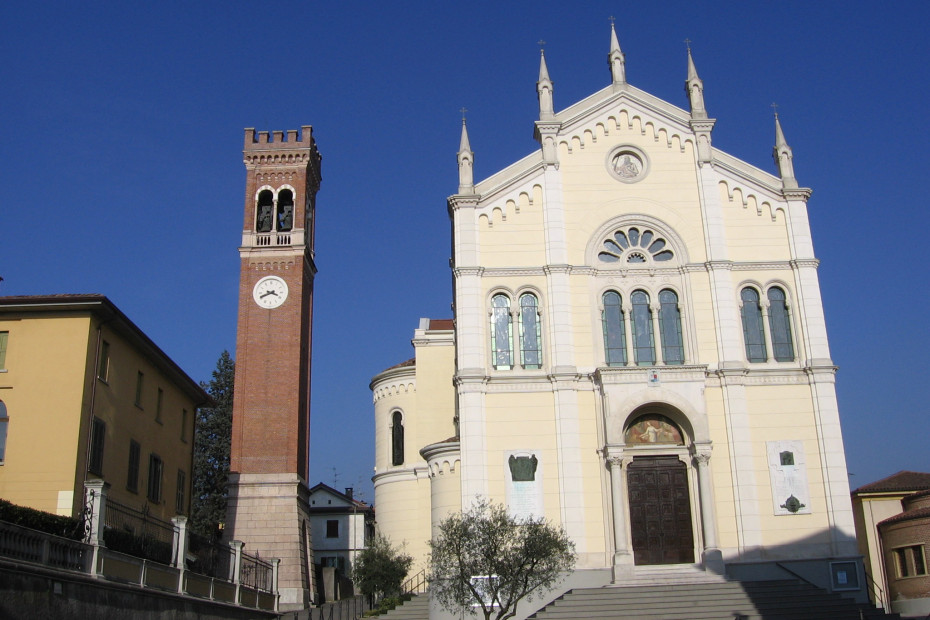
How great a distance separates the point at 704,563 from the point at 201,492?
37959 millimetres

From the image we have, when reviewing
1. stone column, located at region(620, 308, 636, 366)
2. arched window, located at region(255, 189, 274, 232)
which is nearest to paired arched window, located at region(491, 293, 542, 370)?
stone column, located at region(620, 308, 636, 366)

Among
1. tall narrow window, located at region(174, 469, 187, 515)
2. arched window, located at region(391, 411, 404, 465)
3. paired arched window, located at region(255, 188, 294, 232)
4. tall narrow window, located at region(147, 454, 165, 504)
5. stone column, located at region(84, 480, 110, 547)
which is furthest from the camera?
paired arched window, located at region(255, 188, 294, 232)

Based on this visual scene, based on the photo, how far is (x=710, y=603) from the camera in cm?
2416

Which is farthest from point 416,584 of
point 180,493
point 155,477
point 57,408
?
point 57,408

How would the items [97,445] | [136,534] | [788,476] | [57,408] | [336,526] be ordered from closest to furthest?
[136,534], [57,408], [97,445], [788,476], [336,526]

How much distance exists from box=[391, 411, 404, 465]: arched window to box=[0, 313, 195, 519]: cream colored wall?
17240 mm

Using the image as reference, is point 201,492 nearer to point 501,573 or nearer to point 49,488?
point 49,488

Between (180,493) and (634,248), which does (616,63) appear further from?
(180,493)

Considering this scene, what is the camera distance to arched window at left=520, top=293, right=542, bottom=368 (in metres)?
29.1

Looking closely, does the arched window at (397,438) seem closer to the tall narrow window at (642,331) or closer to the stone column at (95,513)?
the tall narrow window at (642,331)

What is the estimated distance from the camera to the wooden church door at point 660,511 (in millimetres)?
27312

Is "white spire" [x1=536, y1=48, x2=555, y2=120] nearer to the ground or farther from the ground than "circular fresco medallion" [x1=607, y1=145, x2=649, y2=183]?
farther from the ground

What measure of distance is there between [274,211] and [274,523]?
17.0 meters

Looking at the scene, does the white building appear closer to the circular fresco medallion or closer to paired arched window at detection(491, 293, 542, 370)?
paired arched window at detection(491, 293, 542, 370)
